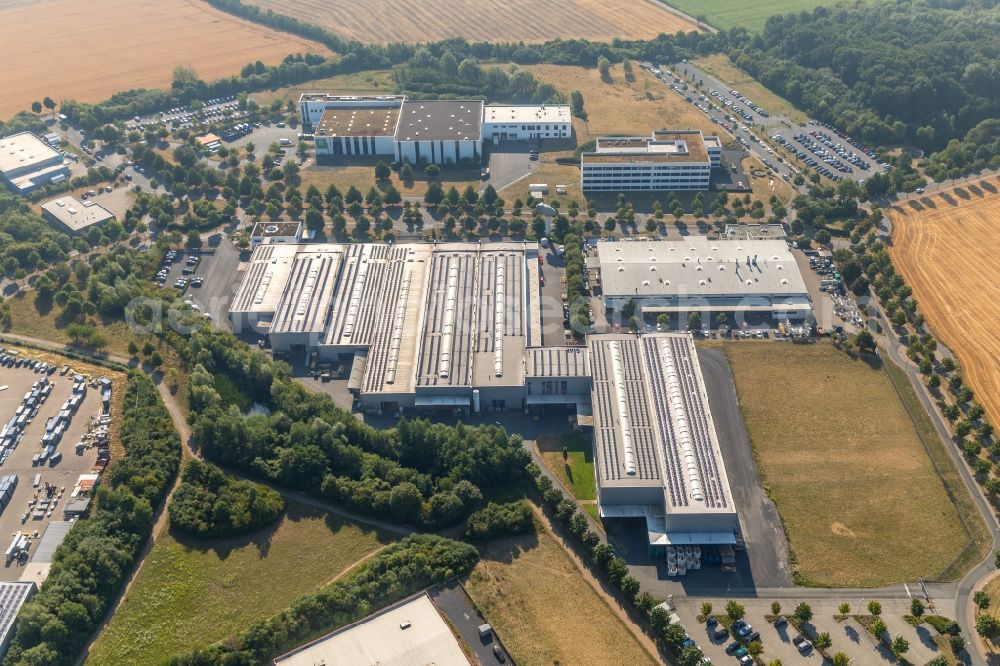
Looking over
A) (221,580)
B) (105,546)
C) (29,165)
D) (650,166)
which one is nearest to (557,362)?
(221,580)

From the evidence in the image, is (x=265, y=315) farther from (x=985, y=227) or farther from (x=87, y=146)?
(x=985, y=227)

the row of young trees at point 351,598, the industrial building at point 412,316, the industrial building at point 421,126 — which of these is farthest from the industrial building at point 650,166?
the row of young trees at point 351,598

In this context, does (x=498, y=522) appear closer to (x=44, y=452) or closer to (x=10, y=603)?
(x=10, y=603)

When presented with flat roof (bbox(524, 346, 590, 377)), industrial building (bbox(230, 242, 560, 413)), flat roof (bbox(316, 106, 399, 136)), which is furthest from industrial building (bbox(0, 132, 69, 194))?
flat roof (bbox(524, 346, 590, 377))

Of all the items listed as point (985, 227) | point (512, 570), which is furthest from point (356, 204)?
point (985, 227)

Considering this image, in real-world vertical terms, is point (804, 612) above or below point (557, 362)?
below

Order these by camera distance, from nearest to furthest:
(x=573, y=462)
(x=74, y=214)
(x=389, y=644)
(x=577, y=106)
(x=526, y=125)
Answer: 1. (x=389, y=644)
2. (x=573, y=462)
3. (x=74, y=214)
4. (x=526, y=125)
5. (x=577, y=106)
